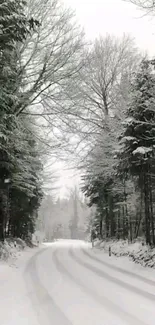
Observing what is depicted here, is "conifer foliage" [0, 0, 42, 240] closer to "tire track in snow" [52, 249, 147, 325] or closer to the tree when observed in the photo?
the tree

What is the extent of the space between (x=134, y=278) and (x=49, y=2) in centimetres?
1024

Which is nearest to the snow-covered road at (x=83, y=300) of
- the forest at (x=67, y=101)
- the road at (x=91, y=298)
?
the road at (x=91, y=298)

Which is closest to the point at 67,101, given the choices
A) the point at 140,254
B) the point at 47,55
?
the point at 47,55

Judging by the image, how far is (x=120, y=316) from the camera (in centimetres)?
593

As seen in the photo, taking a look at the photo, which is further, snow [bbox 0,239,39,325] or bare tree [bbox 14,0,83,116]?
bare tree [bbox 14,0,83,116]

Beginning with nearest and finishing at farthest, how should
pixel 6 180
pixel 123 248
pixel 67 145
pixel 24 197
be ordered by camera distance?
pixel 67 145 → pixel 6 180 → pixel 123 248 → pixel 24 197

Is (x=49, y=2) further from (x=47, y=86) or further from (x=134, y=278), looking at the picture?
(x=134, y=278)

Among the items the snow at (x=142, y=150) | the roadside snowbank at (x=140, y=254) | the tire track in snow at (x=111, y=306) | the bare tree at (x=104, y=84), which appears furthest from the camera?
the bare tree at (x=104, y=84)

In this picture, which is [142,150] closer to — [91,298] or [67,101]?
[67,101]

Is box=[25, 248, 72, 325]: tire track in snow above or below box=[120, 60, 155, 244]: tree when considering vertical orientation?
below

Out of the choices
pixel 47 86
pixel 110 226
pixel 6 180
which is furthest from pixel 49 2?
pixel 110 226

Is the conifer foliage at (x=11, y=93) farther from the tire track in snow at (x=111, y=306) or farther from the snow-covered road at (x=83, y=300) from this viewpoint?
the tire track in snow at (x=111, y=306)

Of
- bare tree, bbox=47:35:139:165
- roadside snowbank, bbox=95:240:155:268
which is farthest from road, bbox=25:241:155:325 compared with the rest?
bare tree, bbox=47:35:139:165

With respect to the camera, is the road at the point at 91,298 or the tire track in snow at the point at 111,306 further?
the road at the point at 91,298
